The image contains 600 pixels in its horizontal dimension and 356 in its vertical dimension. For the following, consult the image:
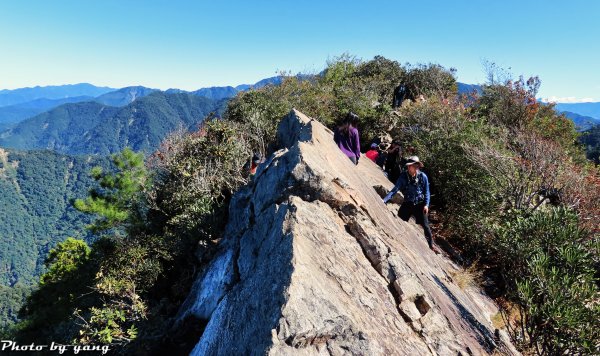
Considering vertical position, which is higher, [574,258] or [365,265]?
[574,258]

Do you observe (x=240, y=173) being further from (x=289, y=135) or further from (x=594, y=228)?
(x=594, y=228)

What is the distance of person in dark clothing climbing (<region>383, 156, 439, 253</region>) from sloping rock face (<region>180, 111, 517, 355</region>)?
57 cm

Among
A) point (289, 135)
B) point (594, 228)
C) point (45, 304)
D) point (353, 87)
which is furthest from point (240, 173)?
point (45, 304)

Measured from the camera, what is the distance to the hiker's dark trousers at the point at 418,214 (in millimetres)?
9484

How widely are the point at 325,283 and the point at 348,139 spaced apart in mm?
7746

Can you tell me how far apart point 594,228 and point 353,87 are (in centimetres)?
2281

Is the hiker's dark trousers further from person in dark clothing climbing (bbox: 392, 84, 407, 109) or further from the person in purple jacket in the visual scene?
person in dark clothing climbing (bbox: 392, 84, 407, 109)

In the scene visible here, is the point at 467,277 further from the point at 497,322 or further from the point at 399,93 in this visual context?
the point at 399,93

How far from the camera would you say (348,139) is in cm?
1197

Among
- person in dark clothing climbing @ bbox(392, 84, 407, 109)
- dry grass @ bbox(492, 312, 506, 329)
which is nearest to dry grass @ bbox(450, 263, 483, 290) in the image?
dry grass @ bbox(492, 312, 506, 329)

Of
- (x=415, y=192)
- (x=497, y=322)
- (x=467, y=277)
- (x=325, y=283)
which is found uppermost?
(x=415, y=192)

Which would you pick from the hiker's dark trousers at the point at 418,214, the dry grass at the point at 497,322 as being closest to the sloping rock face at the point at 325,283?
the dry grass at the point at 497,322

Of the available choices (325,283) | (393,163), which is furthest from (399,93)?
(325,283)

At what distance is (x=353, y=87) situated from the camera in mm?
30500
